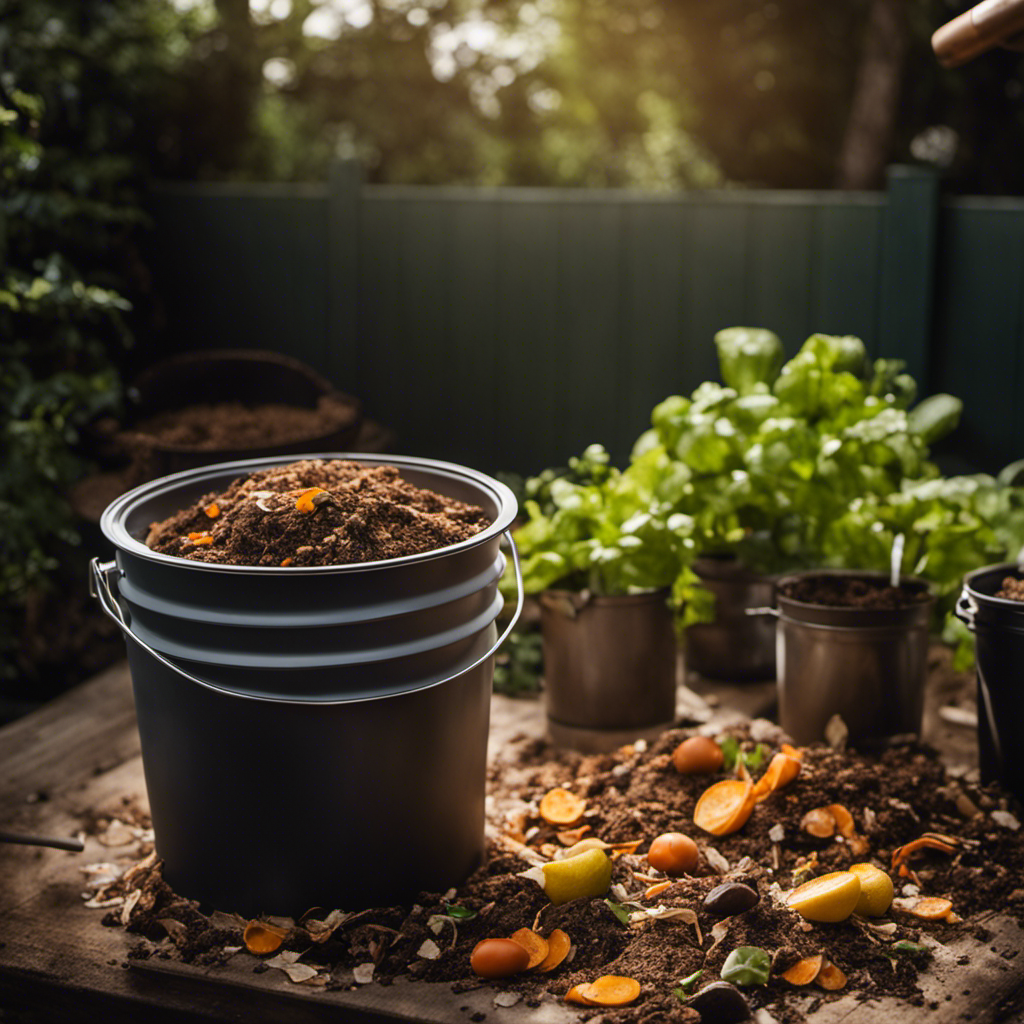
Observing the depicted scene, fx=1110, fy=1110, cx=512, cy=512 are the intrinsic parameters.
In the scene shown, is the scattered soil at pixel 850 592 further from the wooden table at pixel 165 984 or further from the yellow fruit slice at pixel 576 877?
the yellow fruit slice at pixel 576 877

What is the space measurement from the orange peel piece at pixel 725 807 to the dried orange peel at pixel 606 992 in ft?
1.80

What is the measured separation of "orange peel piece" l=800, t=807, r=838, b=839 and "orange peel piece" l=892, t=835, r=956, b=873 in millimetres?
134

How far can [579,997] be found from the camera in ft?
6.08

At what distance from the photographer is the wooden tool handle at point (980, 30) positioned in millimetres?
2381

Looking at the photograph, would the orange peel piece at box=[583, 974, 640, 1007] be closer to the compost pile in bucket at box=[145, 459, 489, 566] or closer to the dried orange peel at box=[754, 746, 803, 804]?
the dried orange peel at box=[754, 746, 803, 804]

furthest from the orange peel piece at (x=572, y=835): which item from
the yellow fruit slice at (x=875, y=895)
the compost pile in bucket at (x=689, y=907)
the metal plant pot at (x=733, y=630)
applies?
the metal plant pot at (x=733, y=630)

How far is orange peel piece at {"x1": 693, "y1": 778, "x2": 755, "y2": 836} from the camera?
2.35 m

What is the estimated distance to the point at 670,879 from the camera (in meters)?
2.22

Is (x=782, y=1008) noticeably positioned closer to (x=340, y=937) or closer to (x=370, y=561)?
(x=340, y=937)

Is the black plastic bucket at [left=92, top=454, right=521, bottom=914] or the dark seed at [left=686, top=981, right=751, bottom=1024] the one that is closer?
the dark seed at [left=686, top=981, right=751, bottom=1024]

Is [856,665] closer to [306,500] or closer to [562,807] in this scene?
[562,807]

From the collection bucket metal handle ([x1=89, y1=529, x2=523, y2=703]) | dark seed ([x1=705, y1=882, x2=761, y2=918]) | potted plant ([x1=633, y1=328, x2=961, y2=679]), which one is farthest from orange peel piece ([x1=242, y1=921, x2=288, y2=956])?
potted plant ([x1=633, y1=328, x2=961, y2=679])

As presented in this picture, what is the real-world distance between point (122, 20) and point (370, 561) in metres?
3.76

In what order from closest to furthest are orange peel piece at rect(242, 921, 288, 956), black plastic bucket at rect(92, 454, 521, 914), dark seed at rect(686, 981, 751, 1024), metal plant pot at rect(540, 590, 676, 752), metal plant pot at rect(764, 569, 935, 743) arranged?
dark seed at rect(686, 981, 751, 1024)
black plastic bucket at rect(92, 454, 521, 914)
orange peel piece at rect(242, 921, 288, 956)
metal plant pot at rect(764, 569, 935, 743)
metal plant pot at rect(540, 590, 676, 752)
